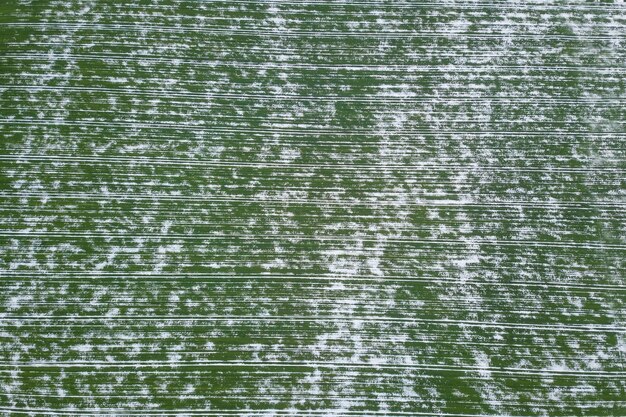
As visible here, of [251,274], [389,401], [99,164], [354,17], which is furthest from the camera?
[354,17]

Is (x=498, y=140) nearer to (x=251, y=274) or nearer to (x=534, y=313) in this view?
(x=534, y=313)

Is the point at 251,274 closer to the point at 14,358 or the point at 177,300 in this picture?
the point at 177,300

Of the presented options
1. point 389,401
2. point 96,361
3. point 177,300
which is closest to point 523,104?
point 389,401

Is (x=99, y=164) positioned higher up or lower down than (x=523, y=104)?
lower down

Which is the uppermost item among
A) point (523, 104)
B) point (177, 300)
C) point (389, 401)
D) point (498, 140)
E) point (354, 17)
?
point (354, 17)

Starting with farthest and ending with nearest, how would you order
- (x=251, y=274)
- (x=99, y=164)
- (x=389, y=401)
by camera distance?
1. (x=99, y=164)
2. (x=251, y=274)
3. (x=389, y=401)

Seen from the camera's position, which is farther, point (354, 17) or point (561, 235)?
point (354, 17)
